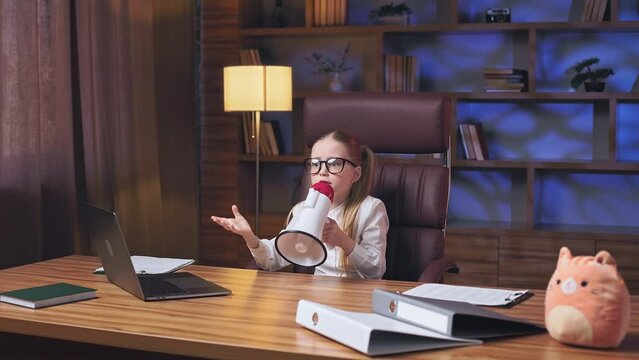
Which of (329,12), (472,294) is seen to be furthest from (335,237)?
(329,12)

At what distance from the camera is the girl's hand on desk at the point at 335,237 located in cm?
203

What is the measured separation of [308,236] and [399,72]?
278 cm

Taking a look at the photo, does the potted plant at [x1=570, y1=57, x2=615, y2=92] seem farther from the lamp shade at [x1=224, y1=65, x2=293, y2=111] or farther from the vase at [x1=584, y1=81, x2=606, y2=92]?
the lamp shade at [x1=224, y1=65, x2=293, y2=111]

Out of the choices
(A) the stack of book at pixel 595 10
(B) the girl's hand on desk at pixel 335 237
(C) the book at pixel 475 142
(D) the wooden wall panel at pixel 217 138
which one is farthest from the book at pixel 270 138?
(B) the girl's hand on desk at pixel 335 237

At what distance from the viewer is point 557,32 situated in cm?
440

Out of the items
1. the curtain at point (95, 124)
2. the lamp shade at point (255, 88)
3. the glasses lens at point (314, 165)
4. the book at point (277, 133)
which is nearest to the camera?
the glasses lens at point (314, 165)

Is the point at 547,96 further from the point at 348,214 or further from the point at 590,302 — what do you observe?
the point at 590,302

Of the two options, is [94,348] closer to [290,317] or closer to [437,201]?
[290,317]

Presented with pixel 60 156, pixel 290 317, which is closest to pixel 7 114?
pixel 60 156

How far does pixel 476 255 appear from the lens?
425cm

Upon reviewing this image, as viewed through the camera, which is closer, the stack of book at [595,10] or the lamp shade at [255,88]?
the lamp shade at [255,88]

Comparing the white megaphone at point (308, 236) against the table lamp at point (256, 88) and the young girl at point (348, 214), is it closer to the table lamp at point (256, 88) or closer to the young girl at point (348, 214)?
the young girl at point (348, 214)

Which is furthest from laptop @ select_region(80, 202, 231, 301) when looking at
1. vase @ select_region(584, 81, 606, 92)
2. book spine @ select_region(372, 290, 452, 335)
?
vase @ select_region(584, 81, 606, 92)

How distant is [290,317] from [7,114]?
2.01m
